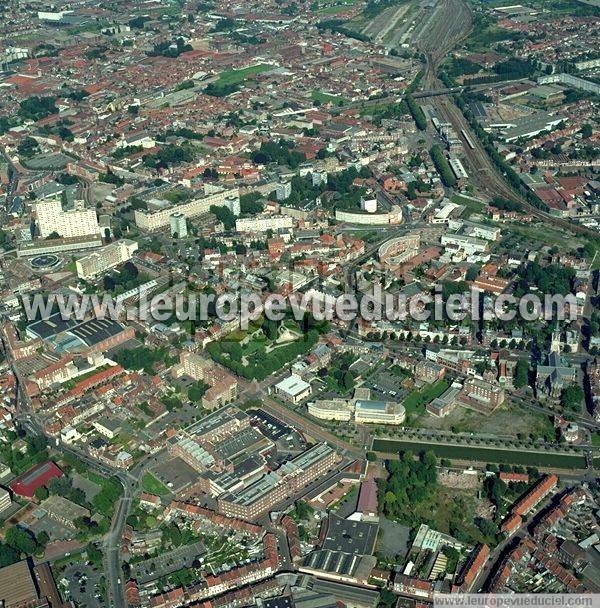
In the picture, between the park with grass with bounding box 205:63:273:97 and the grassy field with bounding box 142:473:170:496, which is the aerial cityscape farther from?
the park with grass with bounding box 205:63:273:97

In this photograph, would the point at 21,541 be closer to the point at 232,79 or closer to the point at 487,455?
the point at 487,455

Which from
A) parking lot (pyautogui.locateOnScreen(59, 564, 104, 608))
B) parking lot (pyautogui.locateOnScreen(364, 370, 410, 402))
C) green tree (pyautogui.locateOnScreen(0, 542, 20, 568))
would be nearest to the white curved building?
parking lot (pyautogui.locateOnScreen(364, 370, 410, 402))

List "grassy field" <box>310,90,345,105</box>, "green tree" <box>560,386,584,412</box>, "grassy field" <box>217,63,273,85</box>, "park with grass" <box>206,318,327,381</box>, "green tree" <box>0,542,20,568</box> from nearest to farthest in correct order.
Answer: "green tree" <box>0,542,20,568</box> < "green tree" <box>560,386,584,412</box> < "park with grass" <box>206,318,327,381</box> < "grassy field" <box>310,90,345,105</box> < "grassy field" <box>217,63,273,85</box>

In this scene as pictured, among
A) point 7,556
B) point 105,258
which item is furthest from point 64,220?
point 7,556

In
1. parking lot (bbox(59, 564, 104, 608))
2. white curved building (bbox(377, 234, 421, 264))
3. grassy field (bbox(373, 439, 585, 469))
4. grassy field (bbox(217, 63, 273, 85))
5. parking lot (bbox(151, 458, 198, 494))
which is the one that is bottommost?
grassy field (bbox(373, 439, 585, 469))

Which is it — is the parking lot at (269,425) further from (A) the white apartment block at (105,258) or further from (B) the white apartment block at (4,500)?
(A) the white apartment block at (105,258)

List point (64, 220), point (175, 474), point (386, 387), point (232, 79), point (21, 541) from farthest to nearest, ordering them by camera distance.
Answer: point (232, 79) < point (64, 220) < point (386, 387) < point (175, 474) < point (21, 541)
